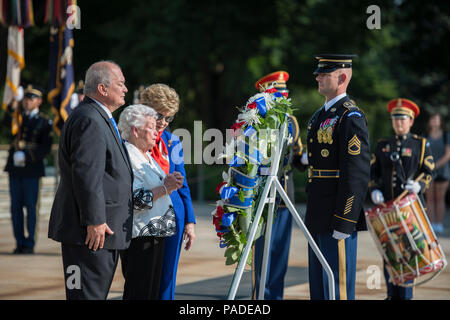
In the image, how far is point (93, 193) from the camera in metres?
4.45

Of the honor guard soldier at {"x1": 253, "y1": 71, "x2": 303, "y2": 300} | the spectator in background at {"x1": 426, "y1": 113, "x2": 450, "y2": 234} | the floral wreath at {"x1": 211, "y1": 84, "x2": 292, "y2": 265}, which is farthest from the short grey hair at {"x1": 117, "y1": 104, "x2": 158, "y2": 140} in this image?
the spectator in background at {"x1": 426, "y1": 113, "x2": 450, "y2": 234}

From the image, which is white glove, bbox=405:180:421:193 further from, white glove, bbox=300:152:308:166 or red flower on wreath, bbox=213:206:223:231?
red flower on wreath, bbox=213:206:223:231

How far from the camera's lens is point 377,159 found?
8227 millimetres

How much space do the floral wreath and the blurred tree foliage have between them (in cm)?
1491

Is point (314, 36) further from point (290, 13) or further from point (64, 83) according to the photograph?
point (64, 83)

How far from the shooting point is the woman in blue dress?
5207mm

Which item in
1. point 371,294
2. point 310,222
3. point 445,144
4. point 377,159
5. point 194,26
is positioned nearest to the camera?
point 310,222

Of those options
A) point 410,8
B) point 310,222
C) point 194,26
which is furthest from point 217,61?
point 310,222

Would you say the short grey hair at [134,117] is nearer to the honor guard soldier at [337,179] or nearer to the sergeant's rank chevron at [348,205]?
the honor guard soldier at [337,179]

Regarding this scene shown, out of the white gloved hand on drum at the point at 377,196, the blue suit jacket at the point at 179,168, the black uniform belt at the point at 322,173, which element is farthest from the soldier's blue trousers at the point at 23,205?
the black uniform belt at the point at 322,173

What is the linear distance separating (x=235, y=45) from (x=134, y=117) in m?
16.0
